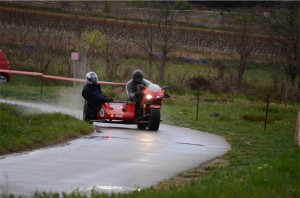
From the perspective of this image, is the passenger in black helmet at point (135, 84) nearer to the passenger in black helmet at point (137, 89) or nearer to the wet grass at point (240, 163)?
the passenger in black helmet at point (137, 89)

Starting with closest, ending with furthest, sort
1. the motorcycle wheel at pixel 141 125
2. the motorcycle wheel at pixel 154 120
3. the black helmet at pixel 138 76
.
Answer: the motorcycle wheel at pixel 154 120, the motorcycle wheel at pixel 141 125, the black helmet at pixel 138 76

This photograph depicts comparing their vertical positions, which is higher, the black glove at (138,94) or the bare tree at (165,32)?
the bare tree at (165,32)

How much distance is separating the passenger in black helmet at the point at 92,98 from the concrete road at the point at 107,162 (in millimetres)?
1746

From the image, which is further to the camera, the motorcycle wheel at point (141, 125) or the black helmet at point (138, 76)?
the black helmet at point (138, 76)

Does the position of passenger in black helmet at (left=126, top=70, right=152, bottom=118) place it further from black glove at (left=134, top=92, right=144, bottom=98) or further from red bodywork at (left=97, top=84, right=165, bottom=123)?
red bodywork at (left=97, top=84, right=165, bottom=123)

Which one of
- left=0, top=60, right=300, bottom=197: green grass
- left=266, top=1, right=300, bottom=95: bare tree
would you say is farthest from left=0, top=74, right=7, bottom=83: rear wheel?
left=266, top=1, right=300, bottom=95: bare tree

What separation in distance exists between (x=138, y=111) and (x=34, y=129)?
6080 millimetres

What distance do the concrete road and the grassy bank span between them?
38 cm

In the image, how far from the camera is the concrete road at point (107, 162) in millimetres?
14023

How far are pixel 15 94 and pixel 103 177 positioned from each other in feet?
75.9

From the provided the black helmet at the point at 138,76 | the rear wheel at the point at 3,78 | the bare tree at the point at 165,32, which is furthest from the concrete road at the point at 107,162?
the bare tree at the point at 165,32

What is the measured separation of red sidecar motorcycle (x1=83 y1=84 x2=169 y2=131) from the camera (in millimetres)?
25828

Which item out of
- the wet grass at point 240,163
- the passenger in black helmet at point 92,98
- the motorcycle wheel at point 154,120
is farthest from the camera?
the passenger in black helmet at point 92,98

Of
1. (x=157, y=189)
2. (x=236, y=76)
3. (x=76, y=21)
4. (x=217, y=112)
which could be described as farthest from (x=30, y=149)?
(x=76, y=21)
